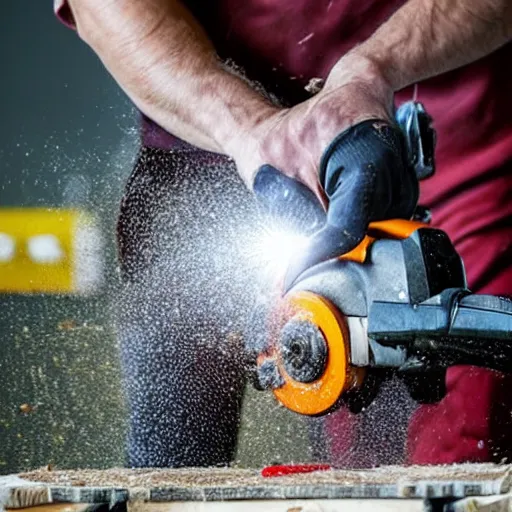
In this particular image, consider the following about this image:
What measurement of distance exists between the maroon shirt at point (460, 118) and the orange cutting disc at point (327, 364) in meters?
0.25

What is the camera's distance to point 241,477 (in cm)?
116

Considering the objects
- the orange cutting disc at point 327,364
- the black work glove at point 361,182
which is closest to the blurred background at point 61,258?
the orange cutting disc at point 327,364

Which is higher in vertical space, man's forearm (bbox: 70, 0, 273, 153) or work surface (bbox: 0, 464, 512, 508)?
man's forearm (bbox: 70, 0, 273, 153)

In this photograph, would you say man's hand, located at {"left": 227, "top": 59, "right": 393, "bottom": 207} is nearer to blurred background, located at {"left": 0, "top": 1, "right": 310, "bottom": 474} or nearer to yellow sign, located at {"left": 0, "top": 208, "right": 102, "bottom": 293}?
blurred background, located at {"left": 0, "top": 1, "right": 310, "bottom": 474}

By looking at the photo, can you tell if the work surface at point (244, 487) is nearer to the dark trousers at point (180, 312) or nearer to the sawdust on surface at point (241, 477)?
the sawdust on surface at point (241, 477)

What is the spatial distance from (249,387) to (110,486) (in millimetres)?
601

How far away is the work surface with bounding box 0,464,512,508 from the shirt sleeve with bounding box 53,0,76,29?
0.78 metres

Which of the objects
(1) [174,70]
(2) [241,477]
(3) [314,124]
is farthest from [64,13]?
(2) [241,477]

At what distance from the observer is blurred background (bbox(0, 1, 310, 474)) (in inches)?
65.8

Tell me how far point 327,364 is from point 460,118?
16.5 inches

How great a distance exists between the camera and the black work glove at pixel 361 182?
130cm

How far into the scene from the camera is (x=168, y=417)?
172cm

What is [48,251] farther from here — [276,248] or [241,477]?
[241,477]

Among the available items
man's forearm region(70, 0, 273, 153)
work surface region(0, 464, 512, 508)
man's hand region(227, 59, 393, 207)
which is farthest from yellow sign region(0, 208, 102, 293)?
work surface region(0, 464, 512, 508)
